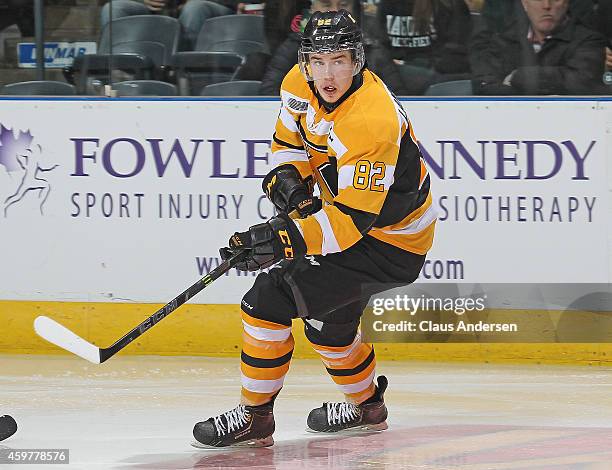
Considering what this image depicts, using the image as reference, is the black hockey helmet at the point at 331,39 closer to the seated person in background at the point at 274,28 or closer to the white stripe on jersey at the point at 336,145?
the white stripe on jersey at the point at 336,145

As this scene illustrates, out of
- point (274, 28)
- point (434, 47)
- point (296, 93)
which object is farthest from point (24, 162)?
point (296, 93)

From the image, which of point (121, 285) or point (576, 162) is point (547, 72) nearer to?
point (576, 162)

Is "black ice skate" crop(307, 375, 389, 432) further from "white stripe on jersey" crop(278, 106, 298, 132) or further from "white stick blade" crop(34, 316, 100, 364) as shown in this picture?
"white stripe on jersey" crop(278, 106, 298, 132)

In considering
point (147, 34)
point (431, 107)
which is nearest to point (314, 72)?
point (431, 107)

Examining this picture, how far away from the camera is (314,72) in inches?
136

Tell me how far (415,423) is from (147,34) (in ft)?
6.62

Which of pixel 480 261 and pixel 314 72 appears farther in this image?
pixel 480 261

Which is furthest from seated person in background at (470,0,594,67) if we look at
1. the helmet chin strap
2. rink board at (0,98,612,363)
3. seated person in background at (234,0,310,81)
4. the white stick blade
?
the white stick blade

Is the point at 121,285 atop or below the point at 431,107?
below

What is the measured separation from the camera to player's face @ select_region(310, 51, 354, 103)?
342 cm

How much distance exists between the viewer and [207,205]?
5051mm

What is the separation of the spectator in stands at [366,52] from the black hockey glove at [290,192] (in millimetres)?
1324

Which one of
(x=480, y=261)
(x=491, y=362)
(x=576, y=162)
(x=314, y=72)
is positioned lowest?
(x=491, y=362)

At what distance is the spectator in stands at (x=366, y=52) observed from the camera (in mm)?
4996
